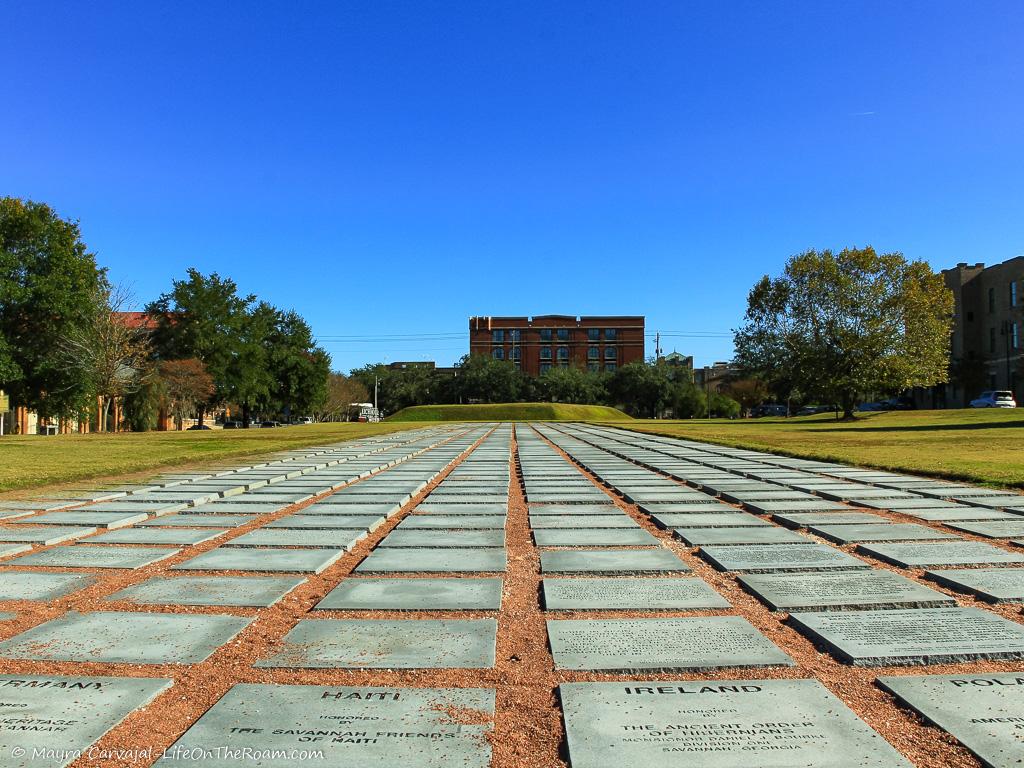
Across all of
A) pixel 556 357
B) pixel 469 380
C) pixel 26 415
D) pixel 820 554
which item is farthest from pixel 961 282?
pixel 26 415

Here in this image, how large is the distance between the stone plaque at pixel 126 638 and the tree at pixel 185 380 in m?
44.3

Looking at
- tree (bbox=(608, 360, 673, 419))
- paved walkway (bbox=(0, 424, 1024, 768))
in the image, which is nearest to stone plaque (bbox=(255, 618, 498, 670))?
paved walkway (bbox=(0, 424, 1024, 768))

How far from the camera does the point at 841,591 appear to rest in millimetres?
Result: 3844

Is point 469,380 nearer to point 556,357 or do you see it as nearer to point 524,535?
point 556,357

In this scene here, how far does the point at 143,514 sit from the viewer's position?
653 centimetres

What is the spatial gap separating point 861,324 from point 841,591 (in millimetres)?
40055

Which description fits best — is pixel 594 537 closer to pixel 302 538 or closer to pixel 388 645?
pixel 302 538

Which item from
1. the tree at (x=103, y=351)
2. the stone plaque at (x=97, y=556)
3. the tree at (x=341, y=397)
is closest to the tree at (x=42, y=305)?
the tree at (x=103, y=351)

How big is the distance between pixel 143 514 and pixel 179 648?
4056 millimetres

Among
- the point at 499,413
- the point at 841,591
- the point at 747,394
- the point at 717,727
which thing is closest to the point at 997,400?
the point at 499,413

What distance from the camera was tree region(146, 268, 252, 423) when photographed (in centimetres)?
5197

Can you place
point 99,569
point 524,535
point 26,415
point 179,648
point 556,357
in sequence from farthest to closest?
point 556,357 → point 26,415 → point 524,535 → point 99,569 → point 179,648

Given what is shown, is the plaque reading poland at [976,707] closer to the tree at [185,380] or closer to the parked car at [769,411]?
the tree at [185,380]

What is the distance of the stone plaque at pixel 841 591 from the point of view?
141 inches
